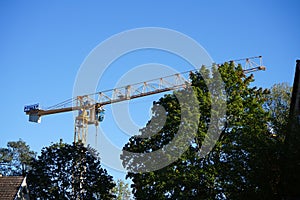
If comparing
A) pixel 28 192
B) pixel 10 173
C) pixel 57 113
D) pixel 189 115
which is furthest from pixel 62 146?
pixel 57 113

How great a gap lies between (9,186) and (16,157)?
37016mm

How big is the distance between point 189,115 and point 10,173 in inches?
1746

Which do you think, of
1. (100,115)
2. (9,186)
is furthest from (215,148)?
(100,115)

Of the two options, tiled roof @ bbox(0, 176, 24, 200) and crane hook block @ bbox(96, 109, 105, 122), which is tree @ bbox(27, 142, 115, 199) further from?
crane hook block @ bbox(96, 109, 105, 122)

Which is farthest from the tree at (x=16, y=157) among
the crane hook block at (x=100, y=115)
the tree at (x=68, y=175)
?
the tree at (x=68, y=175)

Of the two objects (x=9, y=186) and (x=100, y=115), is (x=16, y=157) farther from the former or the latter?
(x=9, y=186)

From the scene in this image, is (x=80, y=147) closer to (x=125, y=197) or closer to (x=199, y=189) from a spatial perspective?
(x=199, y=189)

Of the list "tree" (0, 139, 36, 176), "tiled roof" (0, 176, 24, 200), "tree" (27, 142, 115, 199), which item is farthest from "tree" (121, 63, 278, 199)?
"tree" (0, 139, 36, 176)

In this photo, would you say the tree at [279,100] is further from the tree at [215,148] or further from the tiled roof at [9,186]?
the tiled roof at [9,186]

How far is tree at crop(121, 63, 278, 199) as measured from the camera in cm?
2359

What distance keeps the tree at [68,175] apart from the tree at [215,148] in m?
5.93

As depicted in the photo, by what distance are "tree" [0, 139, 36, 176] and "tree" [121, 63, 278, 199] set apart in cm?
4071

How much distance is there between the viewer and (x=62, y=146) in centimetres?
3819

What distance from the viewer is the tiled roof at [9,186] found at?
3356 cm
